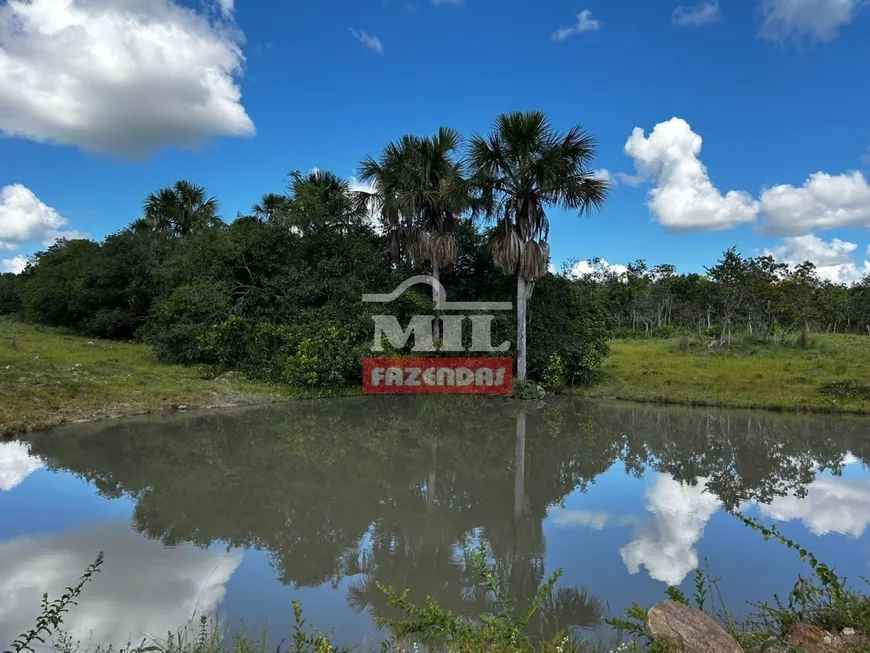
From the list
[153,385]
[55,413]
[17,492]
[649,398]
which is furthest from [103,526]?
[649,398]

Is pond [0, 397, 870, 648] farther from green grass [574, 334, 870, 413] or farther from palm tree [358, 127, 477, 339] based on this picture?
palm tree [358, 127, 477, 339]

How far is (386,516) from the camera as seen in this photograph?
6656 mm

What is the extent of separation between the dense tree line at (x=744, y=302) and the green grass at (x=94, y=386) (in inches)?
624

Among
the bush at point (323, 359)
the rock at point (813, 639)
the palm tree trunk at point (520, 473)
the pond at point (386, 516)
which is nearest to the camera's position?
the rock at point (813, 639)

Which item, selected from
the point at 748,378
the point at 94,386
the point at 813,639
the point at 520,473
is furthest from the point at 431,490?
Result: the point at 748,378

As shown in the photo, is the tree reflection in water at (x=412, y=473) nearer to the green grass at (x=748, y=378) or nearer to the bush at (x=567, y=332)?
the green grass at (x=748, y=378)

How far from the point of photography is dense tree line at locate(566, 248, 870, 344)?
81.0 feet

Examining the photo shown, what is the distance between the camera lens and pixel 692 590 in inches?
188

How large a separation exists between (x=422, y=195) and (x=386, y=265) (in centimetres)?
314

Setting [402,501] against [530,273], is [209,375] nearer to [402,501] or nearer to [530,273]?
[530,273]

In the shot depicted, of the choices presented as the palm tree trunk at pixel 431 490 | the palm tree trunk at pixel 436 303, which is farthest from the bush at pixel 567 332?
the palm tree trunk at pixel 431 490

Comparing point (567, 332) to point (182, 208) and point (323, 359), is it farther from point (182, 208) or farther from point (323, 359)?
point (182, 208)

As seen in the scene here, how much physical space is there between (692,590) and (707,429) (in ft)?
27.4

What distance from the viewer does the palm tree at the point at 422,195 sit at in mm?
17547
